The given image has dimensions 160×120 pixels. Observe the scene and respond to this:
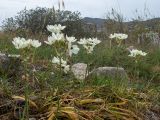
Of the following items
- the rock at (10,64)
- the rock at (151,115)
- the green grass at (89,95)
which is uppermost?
the rock at (10,64)

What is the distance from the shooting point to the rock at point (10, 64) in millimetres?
5617

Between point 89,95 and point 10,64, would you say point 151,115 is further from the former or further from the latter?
point 10,64

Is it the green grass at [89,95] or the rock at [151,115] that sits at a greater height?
the green grass at [89,95]

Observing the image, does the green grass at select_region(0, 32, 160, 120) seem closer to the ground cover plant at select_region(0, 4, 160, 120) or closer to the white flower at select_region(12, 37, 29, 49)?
the ground cover plant at select_region(0, 4, 160, 120)

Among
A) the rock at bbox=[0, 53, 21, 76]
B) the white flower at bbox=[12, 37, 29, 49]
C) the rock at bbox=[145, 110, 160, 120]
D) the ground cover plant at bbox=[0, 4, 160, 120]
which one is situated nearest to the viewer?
the white flower at bbox=[12, 37, 29, 49]

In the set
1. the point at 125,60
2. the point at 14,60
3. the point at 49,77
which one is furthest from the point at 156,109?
the point at 125,60

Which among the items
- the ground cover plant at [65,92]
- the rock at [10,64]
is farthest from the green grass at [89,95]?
the rock at [10,64]

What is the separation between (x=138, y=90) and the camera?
5.33 meters

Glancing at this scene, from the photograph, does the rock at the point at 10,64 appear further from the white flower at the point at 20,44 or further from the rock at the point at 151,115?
the white flower at the point at 20,44

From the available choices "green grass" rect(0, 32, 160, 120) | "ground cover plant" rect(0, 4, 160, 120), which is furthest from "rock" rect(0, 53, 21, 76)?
"green grass" rect(0, 32, 160, 120)

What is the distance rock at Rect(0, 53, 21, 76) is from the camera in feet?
18.4

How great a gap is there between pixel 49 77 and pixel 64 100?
817mm

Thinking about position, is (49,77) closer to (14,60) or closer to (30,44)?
(14,60)

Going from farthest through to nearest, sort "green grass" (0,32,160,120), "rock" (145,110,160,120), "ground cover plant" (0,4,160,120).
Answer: "rock" (145,110,160,120), "green grass" (0,32,160,120), "ground cover plant" (0,4,160,120)
